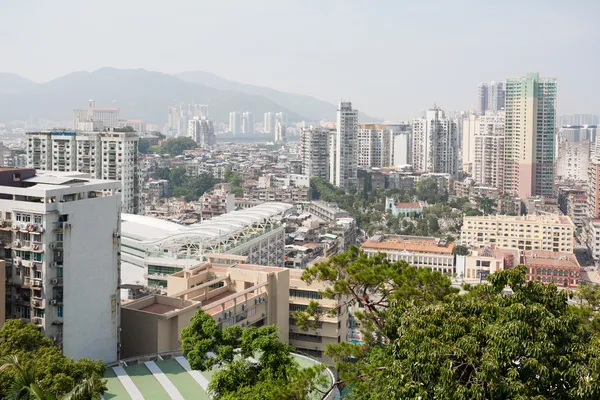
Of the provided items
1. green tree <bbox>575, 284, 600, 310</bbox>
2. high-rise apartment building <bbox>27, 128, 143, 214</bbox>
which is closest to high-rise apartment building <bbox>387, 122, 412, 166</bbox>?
high-rise apartment building <bbox>27, 128, 143, 214</bbox>

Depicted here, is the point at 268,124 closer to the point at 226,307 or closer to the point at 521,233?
the point at 521,233

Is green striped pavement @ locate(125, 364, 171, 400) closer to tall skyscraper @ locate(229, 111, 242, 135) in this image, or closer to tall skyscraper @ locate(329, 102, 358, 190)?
tall skyscraper @ locate(329, 102, 358, 190)

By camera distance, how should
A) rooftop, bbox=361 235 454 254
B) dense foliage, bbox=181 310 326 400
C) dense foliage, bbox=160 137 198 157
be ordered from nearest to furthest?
dense foliage, bbox=181 310 326 400, rooftop, bbox=361 235 454 254, dense foliage, bbox=160 137 198 157

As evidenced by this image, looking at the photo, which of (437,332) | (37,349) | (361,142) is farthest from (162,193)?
(437,332)

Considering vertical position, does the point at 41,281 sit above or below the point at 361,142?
Answer: below

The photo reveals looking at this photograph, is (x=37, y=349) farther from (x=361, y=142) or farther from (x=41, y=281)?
(x=361, y=142)

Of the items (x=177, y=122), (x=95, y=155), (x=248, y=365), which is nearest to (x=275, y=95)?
(x=177, y=122)

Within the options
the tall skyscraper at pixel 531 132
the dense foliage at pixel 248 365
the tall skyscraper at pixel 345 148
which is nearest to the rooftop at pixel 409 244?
the tall skyscraper at pixel 531 132
